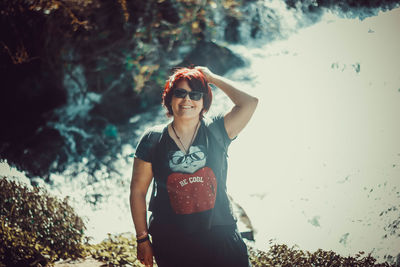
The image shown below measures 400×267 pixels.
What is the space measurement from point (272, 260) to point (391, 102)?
3.77 metres

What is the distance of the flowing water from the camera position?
3.81m

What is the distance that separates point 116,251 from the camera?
3.12 metres

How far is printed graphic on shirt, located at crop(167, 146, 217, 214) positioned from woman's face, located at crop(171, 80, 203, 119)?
0.28m

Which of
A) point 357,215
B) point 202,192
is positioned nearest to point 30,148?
point 202,192

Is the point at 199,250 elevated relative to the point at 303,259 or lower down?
elevated

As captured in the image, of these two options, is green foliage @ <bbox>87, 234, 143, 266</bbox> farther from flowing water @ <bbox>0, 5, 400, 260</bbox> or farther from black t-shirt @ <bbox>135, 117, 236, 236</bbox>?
black t-shirt @ <bbox>135, 117, 236, 236</bbox>

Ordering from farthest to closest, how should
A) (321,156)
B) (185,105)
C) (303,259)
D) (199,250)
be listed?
(321,156) < (303,259) < (185,105) < (199,250)

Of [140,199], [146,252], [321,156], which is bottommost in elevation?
[321,156]

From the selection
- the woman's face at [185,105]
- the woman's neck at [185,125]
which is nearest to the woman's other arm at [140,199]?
the woman's neck at [185,125]

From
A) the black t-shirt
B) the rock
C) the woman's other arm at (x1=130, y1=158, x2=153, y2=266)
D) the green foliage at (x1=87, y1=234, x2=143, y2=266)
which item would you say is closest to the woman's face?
the black t-shirt

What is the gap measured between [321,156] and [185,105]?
4.32 m

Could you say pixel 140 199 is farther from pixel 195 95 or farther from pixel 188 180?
pixel 195 95

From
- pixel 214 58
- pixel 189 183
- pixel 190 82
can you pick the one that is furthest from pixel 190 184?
pixel 214 58

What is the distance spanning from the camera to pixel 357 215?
3.84 meters
